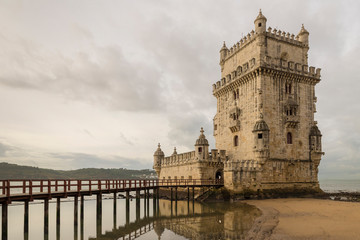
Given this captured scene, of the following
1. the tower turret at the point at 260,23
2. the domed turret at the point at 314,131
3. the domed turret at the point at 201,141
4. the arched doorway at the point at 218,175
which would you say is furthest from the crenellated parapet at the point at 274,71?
the arched doorway at the point at 218,175

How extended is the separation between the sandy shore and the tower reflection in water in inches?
40.9

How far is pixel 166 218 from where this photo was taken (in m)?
25.0

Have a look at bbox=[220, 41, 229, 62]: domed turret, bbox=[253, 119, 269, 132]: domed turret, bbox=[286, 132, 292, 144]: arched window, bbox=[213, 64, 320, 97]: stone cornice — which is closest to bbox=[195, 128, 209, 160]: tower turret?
bbox=[253, 119, 269, 132]: domed turret

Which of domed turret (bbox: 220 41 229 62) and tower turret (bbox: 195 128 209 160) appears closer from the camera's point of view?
tower turret (bbox: 195 128 209 160)

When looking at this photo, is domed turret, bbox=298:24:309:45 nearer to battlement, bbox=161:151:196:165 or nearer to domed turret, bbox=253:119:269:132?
domed turret, bbox=253:119:269:132

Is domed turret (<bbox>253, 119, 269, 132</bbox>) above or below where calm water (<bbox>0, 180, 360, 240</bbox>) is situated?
above

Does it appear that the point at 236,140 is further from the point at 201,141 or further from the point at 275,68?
the point at 275,68

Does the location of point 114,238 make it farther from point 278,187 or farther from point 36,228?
point 278,187

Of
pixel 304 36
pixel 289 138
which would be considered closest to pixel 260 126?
pixel 289 138

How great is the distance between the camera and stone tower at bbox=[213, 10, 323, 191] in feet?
108

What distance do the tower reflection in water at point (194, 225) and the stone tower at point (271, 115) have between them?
687 cm

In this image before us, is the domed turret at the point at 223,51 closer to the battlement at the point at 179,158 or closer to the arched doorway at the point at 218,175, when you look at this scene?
the battlement at the point at 179,158

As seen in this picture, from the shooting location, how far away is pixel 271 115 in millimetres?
34344

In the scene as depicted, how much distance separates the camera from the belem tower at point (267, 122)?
33.0m
